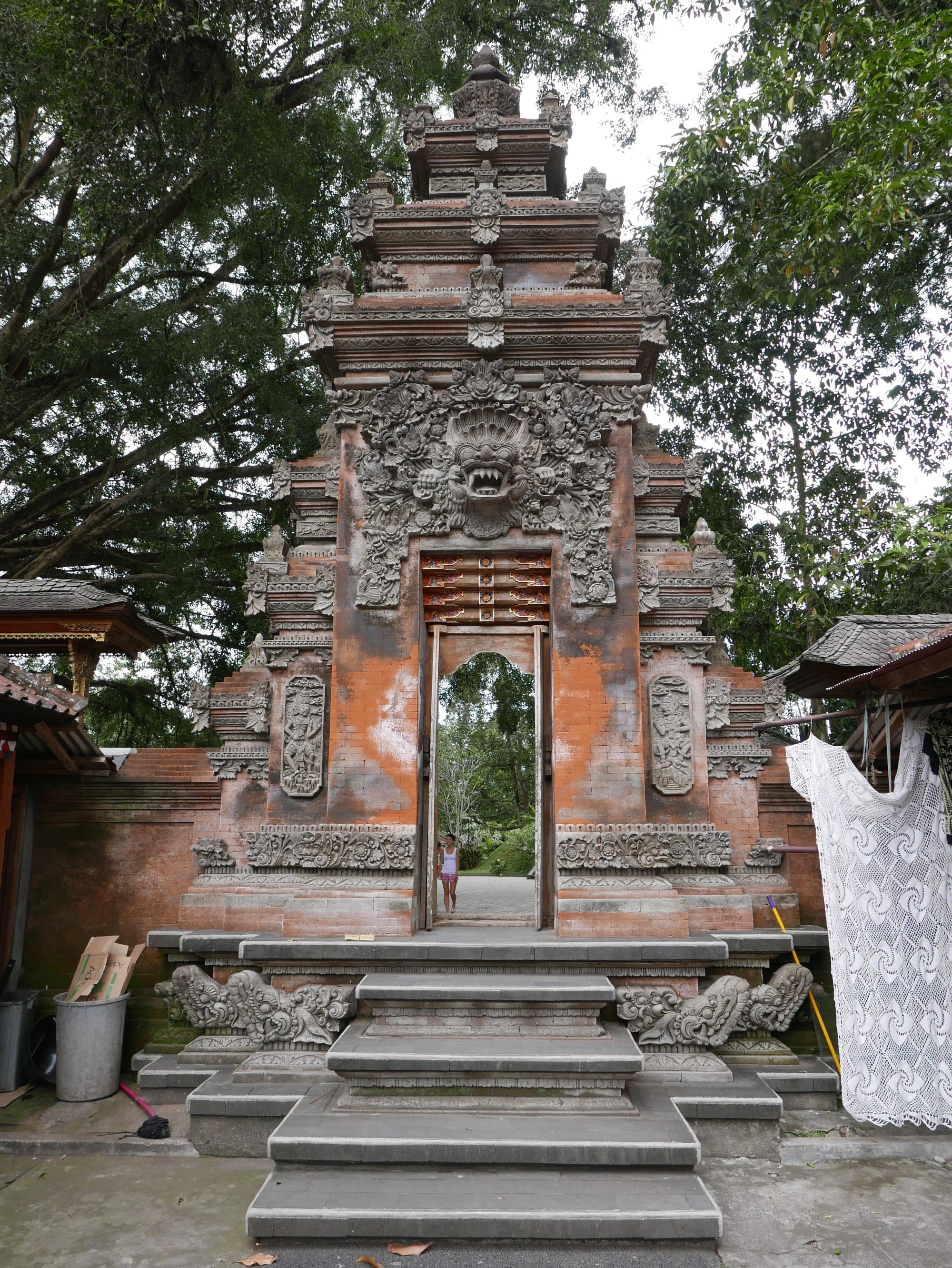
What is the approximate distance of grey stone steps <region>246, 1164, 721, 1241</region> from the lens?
4703mm

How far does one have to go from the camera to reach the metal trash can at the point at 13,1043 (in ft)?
23.9

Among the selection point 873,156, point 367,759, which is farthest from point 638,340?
point 367,759

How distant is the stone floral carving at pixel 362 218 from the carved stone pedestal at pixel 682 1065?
842 centimetres

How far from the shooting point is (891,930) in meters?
6.30

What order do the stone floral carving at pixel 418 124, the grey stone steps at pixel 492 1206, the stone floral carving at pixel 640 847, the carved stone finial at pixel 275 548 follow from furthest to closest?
the stone floral carving at pixel 418 124, the carved stone finial at pixel 275 548, the stone floral carving at pixel 640 847, the grey stone steps at pixel 492 1206

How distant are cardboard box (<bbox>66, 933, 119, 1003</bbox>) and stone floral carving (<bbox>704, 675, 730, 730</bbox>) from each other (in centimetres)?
561

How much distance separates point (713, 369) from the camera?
1529cm

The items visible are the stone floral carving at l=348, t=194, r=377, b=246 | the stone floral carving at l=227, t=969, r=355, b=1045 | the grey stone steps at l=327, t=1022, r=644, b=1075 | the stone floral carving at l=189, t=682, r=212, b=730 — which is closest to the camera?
the grey stone steps at l=327, t=1022, r=644, b=1075

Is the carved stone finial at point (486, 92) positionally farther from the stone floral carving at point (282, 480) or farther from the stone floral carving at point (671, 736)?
the stone floral carving at point (671, 736)

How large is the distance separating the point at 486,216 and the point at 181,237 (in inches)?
319

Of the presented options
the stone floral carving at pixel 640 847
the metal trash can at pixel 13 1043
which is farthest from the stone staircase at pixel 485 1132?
the metal trash can at pixel 13 1043

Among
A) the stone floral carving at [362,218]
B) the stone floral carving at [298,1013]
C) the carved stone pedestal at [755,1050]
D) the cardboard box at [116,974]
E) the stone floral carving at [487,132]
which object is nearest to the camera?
the stone floral carving at [298,1013]

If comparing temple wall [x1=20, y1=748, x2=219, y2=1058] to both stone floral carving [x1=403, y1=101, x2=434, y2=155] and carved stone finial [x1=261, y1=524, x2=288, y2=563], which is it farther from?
stone floral carving [x1=403, y1=101, x2=434, y2=155]

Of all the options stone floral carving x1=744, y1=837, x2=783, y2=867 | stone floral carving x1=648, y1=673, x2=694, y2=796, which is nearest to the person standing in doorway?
stone floral carving x1=648, y1=673, x2=694, y2=796
